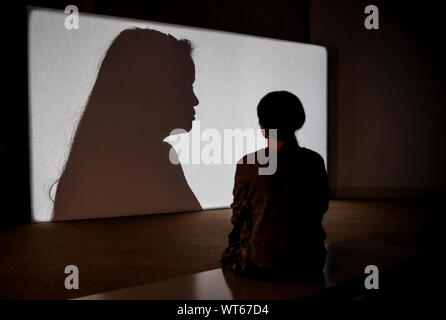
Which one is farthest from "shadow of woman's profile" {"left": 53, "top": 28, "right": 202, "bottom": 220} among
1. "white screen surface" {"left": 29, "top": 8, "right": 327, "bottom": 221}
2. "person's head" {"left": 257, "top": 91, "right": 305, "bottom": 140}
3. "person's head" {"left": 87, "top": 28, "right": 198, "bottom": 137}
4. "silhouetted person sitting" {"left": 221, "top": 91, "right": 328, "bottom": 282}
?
"person's head" {"left": 257, "top": 91, "right": 305, "bottom": 140}

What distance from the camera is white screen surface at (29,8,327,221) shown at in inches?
157

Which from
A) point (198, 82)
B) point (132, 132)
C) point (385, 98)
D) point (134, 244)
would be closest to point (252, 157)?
point (134, 244)

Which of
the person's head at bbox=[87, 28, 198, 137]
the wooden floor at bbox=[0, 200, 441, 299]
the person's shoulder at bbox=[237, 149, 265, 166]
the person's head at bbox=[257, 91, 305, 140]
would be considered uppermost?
the person's head at bbox=[87, 28, 198, 137]

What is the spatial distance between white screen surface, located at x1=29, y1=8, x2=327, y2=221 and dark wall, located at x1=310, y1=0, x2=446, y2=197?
1.16 ft

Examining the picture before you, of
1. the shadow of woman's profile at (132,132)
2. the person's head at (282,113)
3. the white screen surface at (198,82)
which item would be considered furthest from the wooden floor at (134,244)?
the person's head at (282,113)

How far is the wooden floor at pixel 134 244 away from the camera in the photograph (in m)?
2.39

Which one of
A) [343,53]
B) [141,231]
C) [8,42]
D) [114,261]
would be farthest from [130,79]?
[343,53]

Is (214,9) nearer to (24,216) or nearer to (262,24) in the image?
(262,24)

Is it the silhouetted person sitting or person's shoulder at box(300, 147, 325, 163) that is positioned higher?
person's shoulder at box(300, 147, 325, 163)

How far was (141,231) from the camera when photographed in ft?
12.3

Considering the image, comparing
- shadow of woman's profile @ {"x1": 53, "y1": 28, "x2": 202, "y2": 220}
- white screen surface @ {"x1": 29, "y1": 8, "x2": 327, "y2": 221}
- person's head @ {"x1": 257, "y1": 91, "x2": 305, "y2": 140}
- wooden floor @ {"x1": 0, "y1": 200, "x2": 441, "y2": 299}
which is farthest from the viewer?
shadow of woman's profile @ {"x1": 53, "y1": 28, "x2": 202, "y2": 220}

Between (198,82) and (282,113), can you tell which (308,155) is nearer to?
(282,113)

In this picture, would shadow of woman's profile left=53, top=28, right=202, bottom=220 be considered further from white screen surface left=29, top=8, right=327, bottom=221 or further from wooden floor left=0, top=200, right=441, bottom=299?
wooden floor left=0, top=200, right=441, bottom=299

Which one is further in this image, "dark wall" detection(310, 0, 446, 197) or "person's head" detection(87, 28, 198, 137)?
"dark wall" detection(310, 0, 446, 197)
